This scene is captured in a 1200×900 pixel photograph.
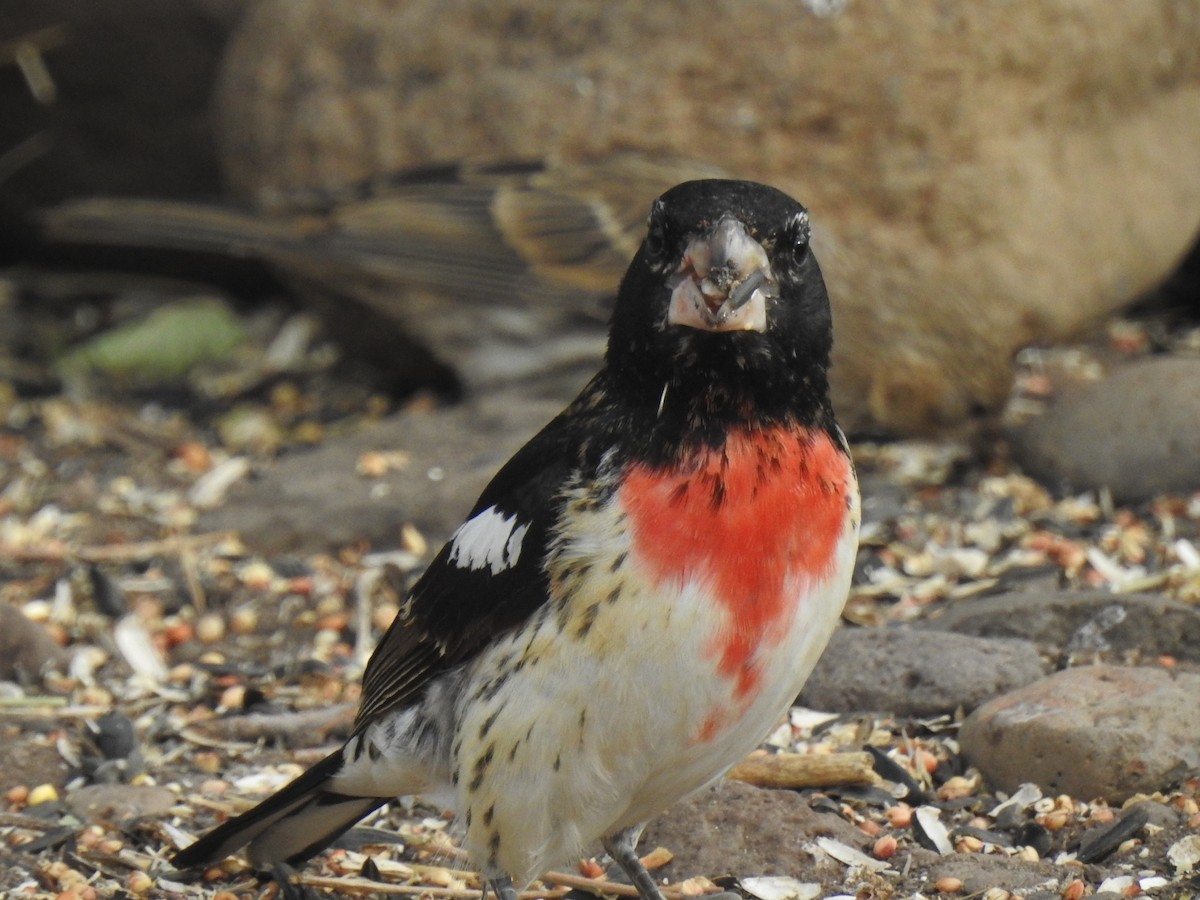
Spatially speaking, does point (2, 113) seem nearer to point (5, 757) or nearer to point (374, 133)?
point (374, 133)

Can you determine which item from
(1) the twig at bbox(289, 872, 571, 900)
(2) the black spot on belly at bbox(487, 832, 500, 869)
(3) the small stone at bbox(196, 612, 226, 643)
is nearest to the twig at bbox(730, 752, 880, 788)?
(1) the twig at bbox(289, 872, 571, 900)

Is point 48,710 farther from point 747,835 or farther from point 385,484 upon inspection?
point 747,835

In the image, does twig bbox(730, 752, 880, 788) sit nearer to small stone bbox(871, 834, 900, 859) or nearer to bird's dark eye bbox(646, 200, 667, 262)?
small stone bbox(871, 834, 900, 859)

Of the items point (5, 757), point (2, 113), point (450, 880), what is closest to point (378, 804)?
point (450, 880)

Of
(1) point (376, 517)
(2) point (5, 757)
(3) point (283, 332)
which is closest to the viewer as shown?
(2) point (5, 757)

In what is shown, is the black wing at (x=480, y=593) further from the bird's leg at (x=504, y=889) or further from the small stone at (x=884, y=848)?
the small stone at (x=884, y=848)

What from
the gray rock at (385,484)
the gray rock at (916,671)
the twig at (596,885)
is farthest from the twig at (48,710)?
the gray rock at (916,671)

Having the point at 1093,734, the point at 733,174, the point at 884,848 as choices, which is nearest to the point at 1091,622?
the point at 1093,734
